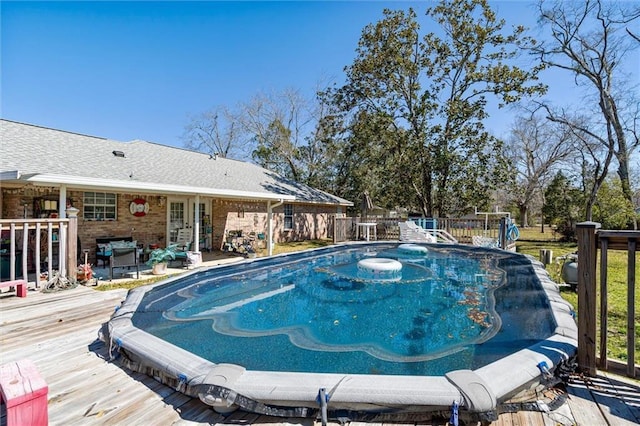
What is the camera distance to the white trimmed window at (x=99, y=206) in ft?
32.9

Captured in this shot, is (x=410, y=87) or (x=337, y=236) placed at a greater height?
(x=410, y=87)

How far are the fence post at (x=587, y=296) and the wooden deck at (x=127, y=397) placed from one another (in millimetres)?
173

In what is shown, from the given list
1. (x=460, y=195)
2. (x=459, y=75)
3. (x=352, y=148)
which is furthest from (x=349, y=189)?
(x=459, y=75)

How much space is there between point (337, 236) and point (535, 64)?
1606 cm

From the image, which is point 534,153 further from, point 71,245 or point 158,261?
point 71,245

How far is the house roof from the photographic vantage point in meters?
7.51

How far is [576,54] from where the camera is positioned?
19047 mm

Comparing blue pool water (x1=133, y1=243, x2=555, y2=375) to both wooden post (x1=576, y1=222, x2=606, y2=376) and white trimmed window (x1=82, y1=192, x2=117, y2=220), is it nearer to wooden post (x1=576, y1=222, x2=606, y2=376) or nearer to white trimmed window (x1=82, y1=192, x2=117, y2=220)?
wooden post (x1=576, y1=222, x2=606, y2=376)

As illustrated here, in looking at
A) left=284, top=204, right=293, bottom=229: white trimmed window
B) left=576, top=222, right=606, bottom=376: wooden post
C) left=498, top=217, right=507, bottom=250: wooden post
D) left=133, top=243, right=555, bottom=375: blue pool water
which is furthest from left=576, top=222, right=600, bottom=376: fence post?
left=284, top=204, right=293, bottom=229: white trimmed window

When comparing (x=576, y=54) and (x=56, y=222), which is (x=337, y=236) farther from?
(x=576, y=54)

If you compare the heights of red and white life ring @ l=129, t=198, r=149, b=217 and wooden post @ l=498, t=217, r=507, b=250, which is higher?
red and white life ring @ l=129, t=198, r=149, b=217

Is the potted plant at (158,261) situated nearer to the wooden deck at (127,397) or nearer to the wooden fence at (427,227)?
the wooden deck at (127,397)

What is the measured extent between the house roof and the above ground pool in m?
3.04

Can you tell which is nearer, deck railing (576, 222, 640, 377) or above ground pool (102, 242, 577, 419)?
above ground pool (102, 242, 577, 419)
